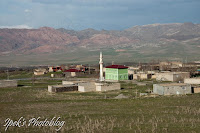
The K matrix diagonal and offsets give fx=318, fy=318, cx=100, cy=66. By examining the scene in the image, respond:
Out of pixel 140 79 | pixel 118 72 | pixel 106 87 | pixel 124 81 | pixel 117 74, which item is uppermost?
pixel 118 72

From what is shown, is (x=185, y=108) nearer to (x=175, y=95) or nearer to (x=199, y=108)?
(x=199, y=108)

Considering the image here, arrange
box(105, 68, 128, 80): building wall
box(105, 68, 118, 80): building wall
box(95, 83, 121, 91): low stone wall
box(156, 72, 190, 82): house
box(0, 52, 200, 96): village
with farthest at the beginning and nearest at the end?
1. box(105, 68, 118, 80): building wall
2. box(105, 68, 128, 80): building wall
3. box(156, 72, 190, 82): house
4. box(95, 83, 121, 91): low stone wall
5. box(0, 52, 200, 96): village

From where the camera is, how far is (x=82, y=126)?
22781 millimetres

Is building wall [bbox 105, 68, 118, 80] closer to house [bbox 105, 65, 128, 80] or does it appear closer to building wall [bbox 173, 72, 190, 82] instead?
house [bbox 105, 65, 128, 80]

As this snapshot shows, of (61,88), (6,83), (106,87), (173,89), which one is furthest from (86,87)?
(6,83)

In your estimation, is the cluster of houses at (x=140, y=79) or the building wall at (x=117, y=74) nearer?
the cluster of houses at (x=140, y=79)

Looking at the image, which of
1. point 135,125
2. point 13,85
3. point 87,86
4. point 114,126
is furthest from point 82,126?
point 13,85

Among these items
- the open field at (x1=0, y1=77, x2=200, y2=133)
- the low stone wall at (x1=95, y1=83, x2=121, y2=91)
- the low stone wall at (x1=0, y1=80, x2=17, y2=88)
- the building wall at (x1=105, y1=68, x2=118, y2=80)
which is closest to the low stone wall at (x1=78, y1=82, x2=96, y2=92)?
the low stone wall at (x1=95, y1=83, x2=121, y2=91)

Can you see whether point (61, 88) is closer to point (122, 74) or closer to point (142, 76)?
point (122, 74)

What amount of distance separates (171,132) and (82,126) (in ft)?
20.5

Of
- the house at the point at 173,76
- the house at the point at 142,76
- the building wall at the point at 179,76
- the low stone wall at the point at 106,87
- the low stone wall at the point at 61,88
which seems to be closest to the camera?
the low stone wall at the point at 61,88

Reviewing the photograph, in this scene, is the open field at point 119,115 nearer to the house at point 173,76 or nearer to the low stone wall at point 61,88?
the low stone wall at point 61,88

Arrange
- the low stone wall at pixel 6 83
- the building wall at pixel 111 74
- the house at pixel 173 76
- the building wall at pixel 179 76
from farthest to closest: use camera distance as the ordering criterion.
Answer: the building wall at pixel 111 74 → the building wall at pixel 179 76 → the house at pixel 173 76 → the low stone wall at pixel 6 83

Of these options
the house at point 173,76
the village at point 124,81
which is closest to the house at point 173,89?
the village at point 124,81
